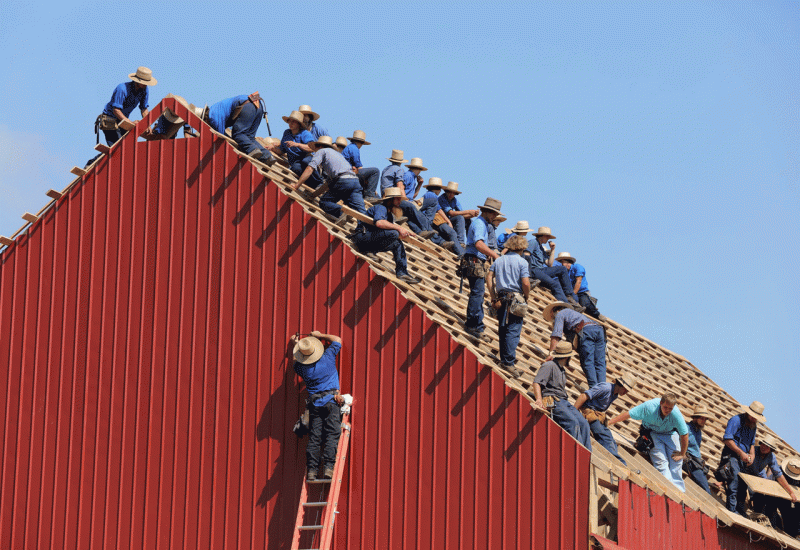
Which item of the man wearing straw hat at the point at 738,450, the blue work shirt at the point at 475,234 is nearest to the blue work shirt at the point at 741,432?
the man wearing straw hat at the point at 738,450

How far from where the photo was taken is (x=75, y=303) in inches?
671

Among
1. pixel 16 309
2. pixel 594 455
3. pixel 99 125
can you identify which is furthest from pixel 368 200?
pixel 594 455

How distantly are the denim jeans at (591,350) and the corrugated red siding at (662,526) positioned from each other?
237cm

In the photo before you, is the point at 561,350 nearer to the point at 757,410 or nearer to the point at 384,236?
the point at 384,236

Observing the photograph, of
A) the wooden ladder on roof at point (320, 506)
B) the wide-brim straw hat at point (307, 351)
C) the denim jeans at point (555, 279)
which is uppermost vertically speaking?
the denim jeans at point (555, 279)

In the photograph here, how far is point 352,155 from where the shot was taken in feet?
70.2

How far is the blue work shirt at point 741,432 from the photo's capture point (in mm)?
18641

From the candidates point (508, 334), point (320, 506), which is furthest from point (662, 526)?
point (320, 506)

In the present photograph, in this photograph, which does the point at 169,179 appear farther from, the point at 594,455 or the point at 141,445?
the point at 594,455

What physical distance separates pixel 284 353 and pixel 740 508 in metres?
7.16

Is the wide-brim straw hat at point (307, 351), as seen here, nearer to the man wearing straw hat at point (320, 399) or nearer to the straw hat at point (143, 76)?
the man wearing straw hat at point (320, 399)

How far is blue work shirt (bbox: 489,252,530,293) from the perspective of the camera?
1617 centimetres

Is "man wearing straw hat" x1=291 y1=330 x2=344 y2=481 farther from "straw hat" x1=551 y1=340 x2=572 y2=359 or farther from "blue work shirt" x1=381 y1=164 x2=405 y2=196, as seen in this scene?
"blue work shirt" x1=381 y1=164 x2=405 y2=196

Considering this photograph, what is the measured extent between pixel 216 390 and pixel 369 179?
21.2 ft
